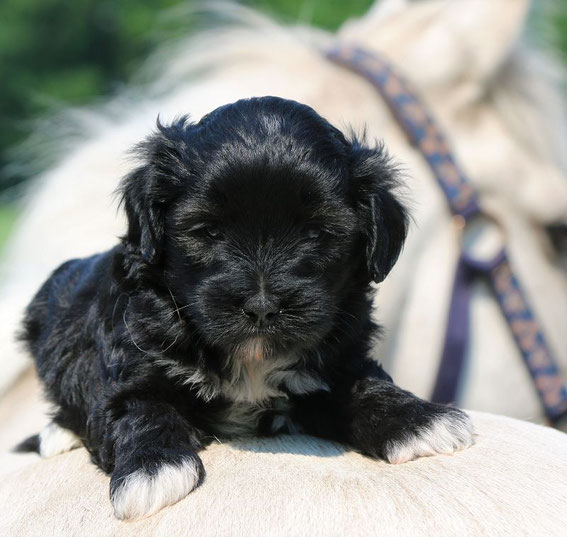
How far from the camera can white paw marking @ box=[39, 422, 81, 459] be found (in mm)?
2131

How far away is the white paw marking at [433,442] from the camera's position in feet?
5.90

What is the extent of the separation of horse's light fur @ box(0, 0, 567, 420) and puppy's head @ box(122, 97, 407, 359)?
0.99m

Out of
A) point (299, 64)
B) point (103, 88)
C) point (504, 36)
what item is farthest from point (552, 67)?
point (103, 88)

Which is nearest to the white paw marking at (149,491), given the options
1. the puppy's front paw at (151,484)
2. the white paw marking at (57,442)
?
the puppy's front paw at (151,484)

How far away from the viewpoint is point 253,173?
177 centimetres

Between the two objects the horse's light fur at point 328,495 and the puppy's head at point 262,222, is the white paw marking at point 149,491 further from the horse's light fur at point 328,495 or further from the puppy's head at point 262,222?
the puppy's head at point 262,222

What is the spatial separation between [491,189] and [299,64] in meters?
0.93

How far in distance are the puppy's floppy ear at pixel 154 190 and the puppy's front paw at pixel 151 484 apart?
45 cm

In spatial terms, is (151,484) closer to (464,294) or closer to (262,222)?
(262,222)

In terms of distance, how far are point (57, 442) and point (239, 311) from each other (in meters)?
0.70

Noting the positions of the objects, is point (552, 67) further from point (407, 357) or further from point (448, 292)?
point (407, 357)

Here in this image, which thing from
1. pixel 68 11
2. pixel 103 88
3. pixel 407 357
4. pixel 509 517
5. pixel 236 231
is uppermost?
pixel 68 11

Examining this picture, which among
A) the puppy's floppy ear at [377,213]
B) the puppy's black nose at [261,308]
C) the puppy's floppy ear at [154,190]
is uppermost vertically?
the puppy's floppy ear at [154,190]

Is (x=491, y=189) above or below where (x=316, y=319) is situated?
above
